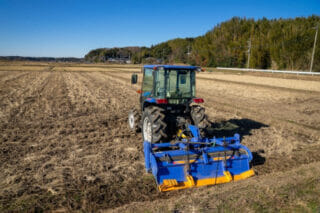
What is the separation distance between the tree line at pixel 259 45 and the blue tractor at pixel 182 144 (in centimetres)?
2459

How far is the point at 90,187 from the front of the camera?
13.2ft

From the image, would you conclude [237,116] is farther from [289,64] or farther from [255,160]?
[289,64]

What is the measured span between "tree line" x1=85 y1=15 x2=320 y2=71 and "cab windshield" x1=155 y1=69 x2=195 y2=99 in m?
24.6

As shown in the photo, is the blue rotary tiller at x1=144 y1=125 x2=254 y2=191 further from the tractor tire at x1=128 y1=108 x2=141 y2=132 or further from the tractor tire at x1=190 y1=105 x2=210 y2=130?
the tractor tire at x1=128 y1=108 x2=141 y2=132

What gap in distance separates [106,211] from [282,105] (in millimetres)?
11634

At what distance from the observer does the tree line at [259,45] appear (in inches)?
1689

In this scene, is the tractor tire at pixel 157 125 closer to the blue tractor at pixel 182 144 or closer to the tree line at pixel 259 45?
the blue tractor at pixel 182 144

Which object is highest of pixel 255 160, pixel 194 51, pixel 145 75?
pixel 194 51

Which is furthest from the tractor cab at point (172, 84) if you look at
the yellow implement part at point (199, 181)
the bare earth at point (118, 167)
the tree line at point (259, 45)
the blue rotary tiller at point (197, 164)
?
the tree line at point (259, 45)

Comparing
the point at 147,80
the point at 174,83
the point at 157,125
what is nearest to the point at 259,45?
the point at 147,80

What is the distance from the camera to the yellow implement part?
3.93m

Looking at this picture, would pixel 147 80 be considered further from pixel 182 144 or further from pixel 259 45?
pixel 259 45

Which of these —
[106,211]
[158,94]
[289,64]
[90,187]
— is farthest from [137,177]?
Answer: [289,64]

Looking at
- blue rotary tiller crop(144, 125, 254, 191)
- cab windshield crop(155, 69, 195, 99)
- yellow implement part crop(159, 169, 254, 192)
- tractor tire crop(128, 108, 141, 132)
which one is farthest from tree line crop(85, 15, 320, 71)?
yellow implement part crop(159, 169, 254, 192)
